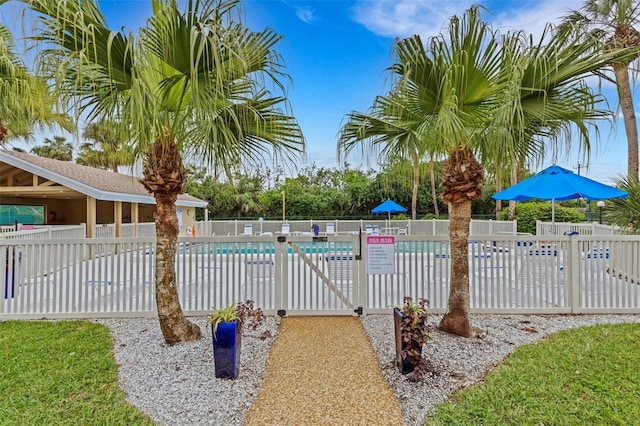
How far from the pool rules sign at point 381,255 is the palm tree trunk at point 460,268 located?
913 millimetres

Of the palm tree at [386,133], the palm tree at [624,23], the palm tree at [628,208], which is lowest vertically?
the palm tree at [628,208]

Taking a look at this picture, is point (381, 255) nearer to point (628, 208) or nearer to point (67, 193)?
point (628, 208)

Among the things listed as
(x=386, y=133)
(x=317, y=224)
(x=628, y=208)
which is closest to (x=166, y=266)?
(x=386, y=133)

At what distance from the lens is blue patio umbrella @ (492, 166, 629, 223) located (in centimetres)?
588

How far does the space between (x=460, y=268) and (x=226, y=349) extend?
3190mm

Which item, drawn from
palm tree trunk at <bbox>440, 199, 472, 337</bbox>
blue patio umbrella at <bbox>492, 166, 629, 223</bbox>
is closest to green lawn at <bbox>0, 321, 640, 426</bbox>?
palm tree trunk at <bbox>440, 199, 472, 337</bbox>

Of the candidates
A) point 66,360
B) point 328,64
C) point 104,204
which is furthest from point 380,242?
point 104,204

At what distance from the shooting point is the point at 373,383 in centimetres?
323

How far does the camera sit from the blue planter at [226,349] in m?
3.29

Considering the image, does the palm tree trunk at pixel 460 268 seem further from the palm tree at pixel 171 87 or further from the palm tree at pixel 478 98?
the palm tree at pixel 171 87

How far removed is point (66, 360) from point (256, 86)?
13.6ft

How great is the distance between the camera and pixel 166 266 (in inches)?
154

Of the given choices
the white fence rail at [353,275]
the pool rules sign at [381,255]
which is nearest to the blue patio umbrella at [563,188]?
the white fence rail at [353,275]

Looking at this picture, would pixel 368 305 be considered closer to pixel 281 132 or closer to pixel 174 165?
pixel 281 132
